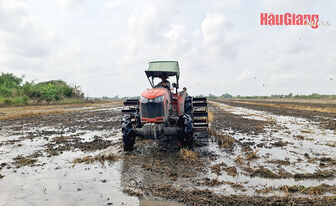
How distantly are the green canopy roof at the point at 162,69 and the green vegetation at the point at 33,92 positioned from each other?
29743 mm

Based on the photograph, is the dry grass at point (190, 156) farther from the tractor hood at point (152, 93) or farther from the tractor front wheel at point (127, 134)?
the tractor hood at point (152, 93)

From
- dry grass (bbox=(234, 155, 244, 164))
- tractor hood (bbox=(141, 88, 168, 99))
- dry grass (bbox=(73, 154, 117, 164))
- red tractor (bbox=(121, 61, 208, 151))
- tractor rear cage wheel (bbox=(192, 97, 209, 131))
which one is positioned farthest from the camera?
tractor rear cage wheel (bbox=(192, 97, 209, 131))

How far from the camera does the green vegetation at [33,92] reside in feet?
106

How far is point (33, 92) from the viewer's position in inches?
1389

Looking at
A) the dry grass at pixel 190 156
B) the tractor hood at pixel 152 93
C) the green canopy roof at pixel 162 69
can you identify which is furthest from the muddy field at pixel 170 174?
the green canopy roof at pixel 162 69

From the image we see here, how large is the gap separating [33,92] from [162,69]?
113 ft

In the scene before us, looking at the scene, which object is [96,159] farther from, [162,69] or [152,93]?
[162,69]

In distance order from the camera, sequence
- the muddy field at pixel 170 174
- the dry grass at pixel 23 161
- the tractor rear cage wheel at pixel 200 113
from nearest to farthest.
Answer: the muddy field at pixel 170 174
the dry grass at pixel 23 161
the tractor rear cage wheel at pixel 200 113

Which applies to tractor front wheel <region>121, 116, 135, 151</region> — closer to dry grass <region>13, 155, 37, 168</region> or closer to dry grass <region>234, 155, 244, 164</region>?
dry grass <region>13, 155, 37, 168</region>

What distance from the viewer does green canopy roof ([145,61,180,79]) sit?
26.0 feet

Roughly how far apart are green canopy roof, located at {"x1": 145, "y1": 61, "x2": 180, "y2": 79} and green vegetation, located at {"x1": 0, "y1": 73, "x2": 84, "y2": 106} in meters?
29.7

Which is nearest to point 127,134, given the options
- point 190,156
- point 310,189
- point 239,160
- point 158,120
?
point 158,120

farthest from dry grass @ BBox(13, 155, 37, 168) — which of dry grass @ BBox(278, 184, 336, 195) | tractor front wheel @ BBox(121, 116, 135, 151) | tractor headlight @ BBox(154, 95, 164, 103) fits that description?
dry grass @ BBox(278, 184, 336, 195)

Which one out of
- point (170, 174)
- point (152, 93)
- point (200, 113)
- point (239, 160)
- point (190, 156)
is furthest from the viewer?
point (200, 113)
